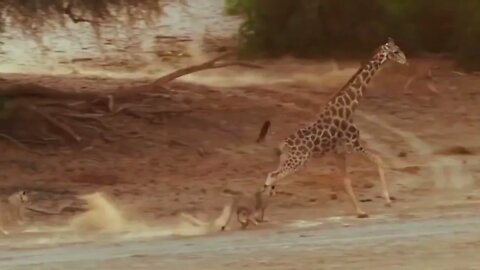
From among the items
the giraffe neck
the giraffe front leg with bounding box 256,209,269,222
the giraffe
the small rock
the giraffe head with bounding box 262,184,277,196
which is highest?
the giraffe neck

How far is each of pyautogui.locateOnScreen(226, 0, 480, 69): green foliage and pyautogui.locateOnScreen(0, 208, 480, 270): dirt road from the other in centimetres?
1359

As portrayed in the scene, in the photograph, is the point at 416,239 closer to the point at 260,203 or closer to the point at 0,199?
the point at 260,203

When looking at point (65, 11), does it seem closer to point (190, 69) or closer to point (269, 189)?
point (190, 69)

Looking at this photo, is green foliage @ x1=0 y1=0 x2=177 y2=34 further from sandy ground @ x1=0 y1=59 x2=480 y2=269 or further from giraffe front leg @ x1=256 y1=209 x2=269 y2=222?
giraffe front leg @ x1=256 y1=209 x2=269 y2=222

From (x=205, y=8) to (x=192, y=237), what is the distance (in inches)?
710

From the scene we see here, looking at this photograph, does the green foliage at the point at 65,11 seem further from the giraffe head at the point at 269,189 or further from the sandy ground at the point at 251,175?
the giraffe head at the point at 269,189

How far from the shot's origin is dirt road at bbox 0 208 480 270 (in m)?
13.2

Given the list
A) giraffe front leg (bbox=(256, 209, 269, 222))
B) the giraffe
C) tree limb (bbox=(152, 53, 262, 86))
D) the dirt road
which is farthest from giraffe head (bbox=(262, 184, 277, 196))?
tree limb (bbox=(152, 53, 262, 86))

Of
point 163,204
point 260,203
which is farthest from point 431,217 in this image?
point 163,204

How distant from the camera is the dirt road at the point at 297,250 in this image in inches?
519

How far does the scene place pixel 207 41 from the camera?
3319cm

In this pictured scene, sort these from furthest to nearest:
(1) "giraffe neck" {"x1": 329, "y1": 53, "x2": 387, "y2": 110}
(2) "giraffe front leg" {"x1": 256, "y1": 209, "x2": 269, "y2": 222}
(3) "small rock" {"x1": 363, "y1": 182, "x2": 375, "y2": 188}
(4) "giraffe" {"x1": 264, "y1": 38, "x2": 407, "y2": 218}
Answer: (3) "small rock" {"x1": 363, "y1": 182, "x2": 375, "y2": 188} → (1) "giraffe neck" {"x1": 329, "y1": 53, "x2": 387, "y2": 110} → (4) "giraffe" {"x1": 264, "y1": 38, "x2": 407, "y2": 218} → (2) "giraffe front leg" {"x1": 256, "y1": 209, "x2": 269, "y2": 222}

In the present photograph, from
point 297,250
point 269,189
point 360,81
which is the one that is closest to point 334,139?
point 360,81

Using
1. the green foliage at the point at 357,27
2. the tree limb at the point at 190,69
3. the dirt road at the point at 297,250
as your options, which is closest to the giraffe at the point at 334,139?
the dirt road at the point at 297,250
